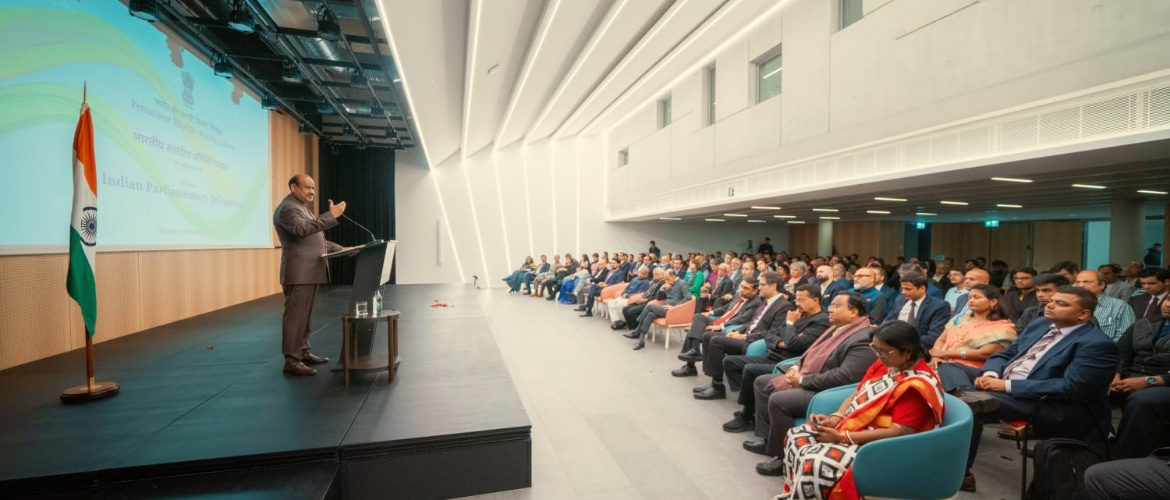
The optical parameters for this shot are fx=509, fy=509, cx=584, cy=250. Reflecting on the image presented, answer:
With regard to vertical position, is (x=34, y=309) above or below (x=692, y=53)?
below

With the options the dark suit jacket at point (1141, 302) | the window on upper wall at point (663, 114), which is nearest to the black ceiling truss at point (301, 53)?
the window on upper wall at point (663, 114)

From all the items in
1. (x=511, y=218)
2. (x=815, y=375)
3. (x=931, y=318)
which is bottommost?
(x=815, y=375)

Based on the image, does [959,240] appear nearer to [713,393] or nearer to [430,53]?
[713,393]

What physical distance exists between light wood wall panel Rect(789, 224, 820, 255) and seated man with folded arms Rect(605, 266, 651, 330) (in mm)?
11364

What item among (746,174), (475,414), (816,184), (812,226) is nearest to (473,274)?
(746,174)

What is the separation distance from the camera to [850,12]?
6879mm

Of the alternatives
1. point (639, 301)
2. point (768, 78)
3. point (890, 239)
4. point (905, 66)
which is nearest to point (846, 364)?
point (639, 301)

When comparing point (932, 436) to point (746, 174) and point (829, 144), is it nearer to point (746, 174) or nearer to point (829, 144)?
point (829, 144)

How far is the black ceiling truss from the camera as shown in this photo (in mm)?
5047

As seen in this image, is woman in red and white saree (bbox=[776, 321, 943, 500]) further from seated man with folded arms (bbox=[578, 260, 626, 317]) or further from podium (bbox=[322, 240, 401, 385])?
seated man with folded arms (bbox=[578, 260, 626, 317])

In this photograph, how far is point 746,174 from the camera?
28.1 feet

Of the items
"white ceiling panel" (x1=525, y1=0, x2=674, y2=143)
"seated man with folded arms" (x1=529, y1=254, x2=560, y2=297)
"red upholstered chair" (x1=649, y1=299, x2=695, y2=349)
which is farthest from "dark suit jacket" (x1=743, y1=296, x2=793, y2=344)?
"seated man with folded arms" (x1=529, y1=254, x2=560, y2=297)

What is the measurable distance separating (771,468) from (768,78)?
736cm

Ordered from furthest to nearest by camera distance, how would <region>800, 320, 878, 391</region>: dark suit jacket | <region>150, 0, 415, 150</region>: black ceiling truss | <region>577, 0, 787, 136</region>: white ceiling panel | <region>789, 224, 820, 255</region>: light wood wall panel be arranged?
<region>789, 224, 820, 255</region>: light wood wall panel
<region>577, 0, 787, 136</region>: white ceiling panel
<region>150, 0, 415, 150</region>: black ceiling truss
<region>800, 320, 878, 391</region>: dark suit jacket
